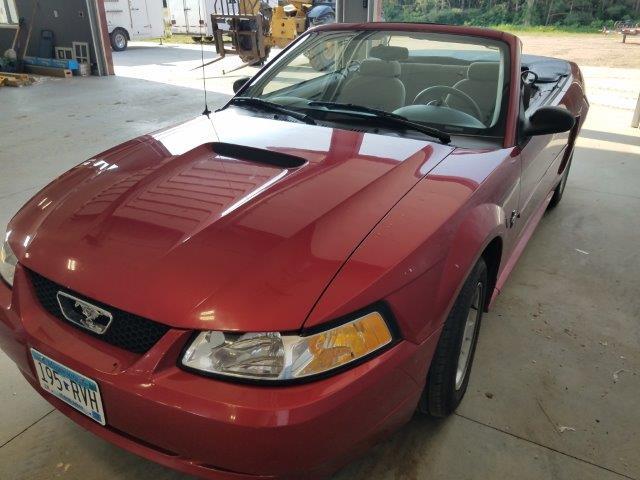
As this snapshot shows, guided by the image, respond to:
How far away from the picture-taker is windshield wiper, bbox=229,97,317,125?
2271 millimetres

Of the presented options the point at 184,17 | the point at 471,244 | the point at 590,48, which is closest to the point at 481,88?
the point at 471,244

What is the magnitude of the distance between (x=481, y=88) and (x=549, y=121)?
373mm

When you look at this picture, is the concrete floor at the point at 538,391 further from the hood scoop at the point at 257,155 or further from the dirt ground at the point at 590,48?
the dirt ground at the point at 590,48

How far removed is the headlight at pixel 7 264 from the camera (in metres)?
1.57

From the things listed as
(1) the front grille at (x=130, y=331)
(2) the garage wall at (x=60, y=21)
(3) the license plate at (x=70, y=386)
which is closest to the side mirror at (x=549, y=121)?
(1) the front grille at (x=130, y=331)

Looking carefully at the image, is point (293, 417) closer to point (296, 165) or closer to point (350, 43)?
point (296, 165)

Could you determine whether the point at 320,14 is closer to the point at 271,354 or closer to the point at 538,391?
the point at 538,391

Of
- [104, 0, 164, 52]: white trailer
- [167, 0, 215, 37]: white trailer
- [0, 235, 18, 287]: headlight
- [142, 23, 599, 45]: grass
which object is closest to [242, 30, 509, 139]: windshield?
[0, 235, 18, 287]: headlight

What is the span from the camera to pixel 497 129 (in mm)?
2105

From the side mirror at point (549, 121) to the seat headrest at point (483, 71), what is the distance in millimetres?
308

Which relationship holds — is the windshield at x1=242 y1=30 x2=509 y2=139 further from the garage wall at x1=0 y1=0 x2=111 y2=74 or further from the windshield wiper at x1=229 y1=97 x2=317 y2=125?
the garage wall at x1=0 y1=0 x2=111 y2=74

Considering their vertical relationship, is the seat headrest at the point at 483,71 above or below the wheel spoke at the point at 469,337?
above

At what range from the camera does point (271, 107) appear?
242cm

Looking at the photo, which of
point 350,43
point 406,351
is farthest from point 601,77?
point 406,351
